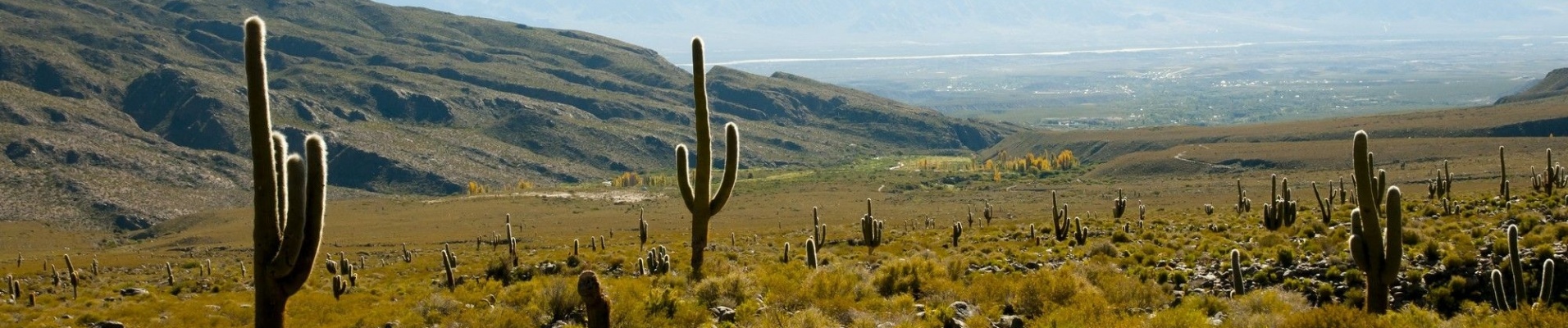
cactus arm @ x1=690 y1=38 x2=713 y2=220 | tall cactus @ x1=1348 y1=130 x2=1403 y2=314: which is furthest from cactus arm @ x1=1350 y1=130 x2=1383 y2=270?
cactus arm @ x1=690 y1=38 x2=713 y2=220

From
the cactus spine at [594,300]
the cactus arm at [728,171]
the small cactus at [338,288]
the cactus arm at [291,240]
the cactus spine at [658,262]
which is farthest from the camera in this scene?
the small cactus at [338,288]

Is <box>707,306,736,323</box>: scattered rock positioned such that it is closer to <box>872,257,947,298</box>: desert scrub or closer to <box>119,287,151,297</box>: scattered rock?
<box>872,257,947,298</box>: desert scrub

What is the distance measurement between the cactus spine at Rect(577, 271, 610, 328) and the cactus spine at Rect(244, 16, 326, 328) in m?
2.43

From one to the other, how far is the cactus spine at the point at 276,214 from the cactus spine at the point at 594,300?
2.43 metres

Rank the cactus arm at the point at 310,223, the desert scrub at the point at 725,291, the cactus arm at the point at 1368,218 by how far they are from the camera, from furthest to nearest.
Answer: the desert scrub at the point at 725,291, the cactus arm at the point at 1368,218, the cactus arm at the point at 310,223

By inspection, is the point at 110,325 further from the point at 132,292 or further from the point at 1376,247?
the point at 1376,247

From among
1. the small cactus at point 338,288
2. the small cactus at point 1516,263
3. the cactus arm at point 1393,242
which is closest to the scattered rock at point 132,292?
the small cactus at point 338,288

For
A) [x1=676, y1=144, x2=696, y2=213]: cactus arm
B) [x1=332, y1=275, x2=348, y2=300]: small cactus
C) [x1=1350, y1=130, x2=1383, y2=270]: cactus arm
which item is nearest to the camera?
[x1=1350, y1=130, x2=1383, y2=270]: cactus arm

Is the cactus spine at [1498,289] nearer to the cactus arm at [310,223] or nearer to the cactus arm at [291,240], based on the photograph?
the cactus arm at [310,223]

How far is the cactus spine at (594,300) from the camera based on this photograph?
10484 mm

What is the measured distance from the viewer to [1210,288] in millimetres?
17938

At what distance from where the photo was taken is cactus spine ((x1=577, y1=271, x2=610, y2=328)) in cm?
1048

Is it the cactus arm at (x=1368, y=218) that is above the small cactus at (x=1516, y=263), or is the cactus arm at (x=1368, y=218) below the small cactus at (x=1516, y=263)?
above

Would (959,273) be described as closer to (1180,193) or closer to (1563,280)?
(1563,280)
